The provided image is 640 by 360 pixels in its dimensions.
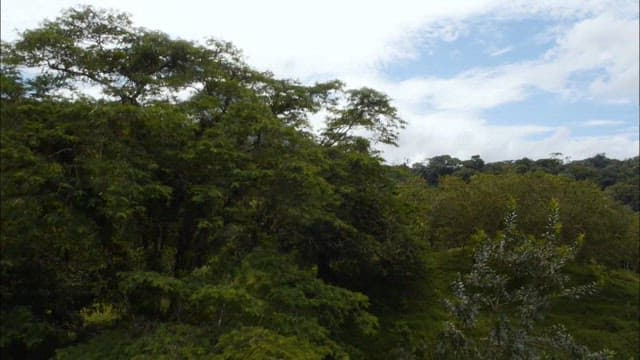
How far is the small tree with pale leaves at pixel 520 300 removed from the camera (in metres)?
7.49

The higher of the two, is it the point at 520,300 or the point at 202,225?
the point at 202,225

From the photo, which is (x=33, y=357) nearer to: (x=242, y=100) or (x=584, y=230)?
(x=242, y=100)

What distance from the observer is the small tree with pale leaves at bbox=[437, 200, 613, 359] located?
7492mm

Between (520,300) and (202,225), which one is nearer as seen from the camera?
(520,300)

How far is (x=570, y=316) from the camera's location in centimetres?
2075

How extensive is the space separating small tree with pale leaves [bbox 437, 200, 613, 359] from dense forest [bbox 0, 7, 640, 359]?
0.03 metres

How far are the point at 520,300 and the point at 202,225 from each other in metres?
5.82

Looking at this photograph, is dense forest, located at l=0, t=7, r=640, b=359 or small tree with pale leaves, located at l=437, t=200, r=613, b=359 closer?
small tree with pale leaves, located at l=437, t=200, r=613, b=359

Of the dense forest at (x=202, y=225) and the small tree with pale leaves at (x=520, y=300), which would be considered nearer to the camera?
the small tree with pale leaves at (x=520, y=300)

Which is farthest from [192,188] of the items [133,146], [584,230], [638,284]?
[638,284]

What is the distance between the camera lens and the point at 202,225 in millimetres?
10211

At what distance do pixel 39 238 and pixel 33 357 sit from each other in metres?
2.51

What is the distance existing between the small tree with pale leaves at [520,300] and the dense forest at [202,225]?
3 cm

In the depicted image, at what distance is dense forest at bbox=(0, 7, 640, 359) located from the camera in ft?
26.8
